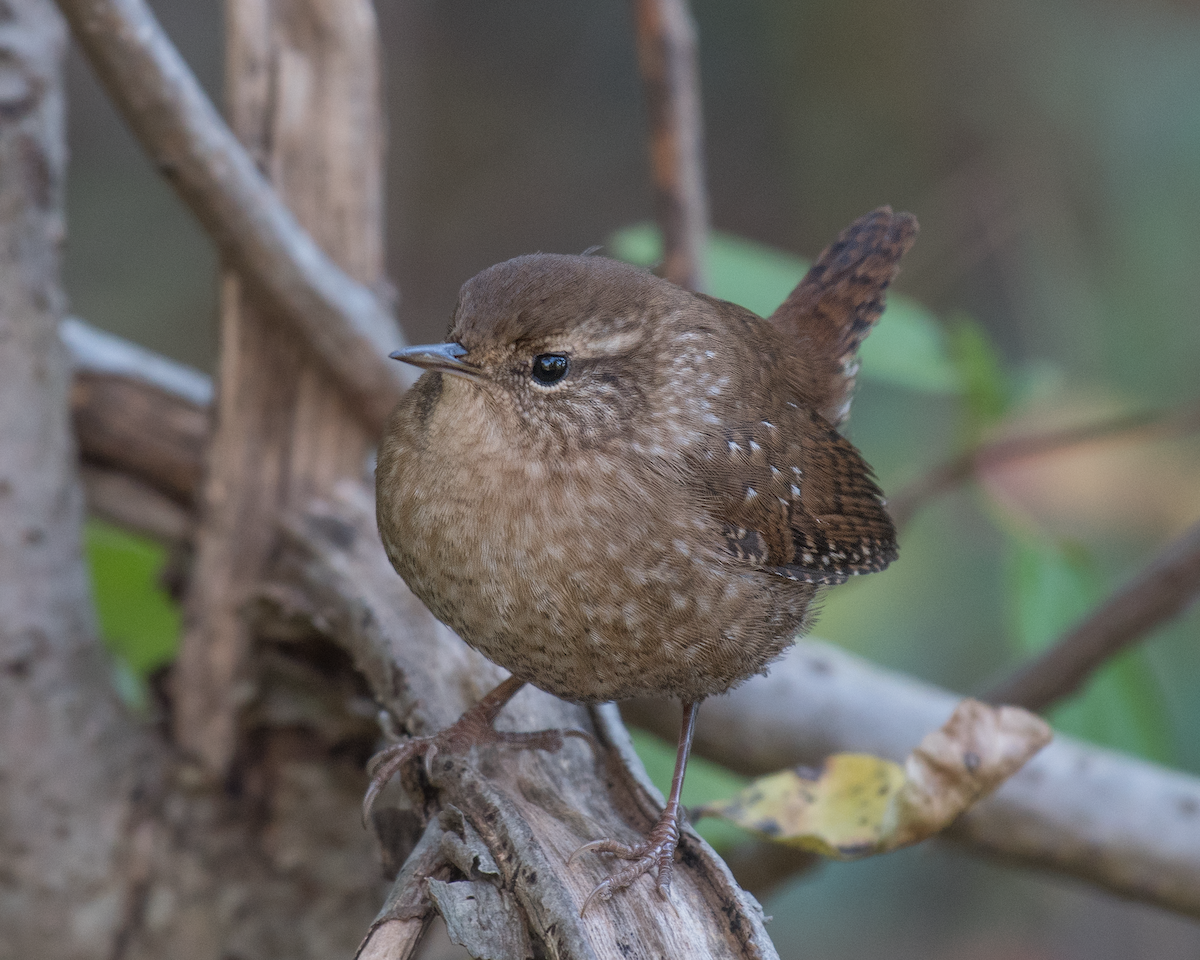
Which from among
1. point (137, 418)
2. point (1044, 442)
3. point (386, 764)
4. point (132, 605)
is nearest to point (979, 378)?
point (1044, 442)

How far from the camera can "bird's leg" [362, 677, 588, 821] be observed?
6.46 ft

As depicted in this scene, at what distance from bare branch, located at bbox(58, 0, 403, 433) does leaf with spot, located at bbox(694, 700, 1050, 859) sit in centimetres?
116

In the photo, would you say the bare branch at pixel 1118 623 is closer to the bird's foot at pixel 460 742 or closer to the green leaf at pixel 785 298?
the green leaf at pixel 785 298

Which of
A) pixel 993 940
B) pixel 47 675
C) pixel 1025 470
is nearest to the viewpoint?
pixel 47 675

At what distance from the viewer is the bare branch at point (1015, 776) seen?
2314mm

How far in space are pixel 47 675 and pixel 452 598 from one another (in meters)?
1.06

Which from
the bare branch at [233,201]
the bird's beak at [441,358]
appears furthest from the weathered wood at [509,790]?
the bird's beak at [441,358]

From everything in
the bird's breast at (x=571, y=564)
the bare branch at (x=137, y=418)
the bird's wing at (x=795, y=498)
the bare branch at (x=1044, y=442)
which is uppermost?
the bare branch at (x=1044, y=442)

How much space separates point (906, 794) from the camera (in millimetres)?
1850

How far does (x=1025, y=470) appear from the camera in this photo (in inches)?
119

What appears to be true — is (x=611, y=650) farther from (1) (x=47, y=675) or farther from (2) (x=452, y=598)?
(1) (x=47, y=675)

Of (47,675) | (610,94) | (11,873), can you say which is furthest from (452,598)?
(610,94)

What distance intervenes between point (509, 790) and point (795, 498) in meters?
0.64

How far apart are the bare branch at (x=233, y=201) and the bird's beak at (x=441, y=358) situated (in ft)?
2.43
